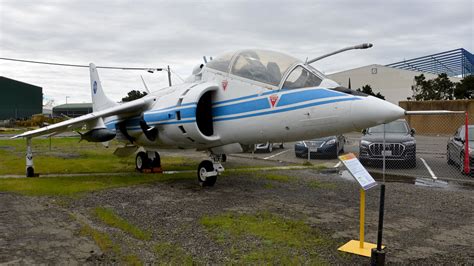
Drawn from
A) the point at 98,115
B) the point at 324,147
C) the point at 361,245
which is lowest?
the point at 361,245

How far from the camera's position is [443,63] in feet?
247

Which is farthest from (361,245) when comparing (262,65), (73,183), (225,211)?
(73,183)

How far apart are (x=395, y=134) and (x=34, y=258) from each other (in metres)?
12.9

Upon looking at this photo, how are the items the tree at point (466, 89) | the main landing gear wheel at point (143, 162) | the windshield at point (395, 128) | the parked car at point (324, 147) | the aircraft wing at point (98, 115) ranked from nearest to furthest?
the aircraft wing at point (98, 115), the main landing gear wheel at point (143, 162), the windshield at point (395, 128), the parked car at point (324, 147), the tree at point (466, 89)

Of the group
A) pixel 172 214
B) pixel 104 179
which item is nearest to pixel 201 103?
pixel 172 214

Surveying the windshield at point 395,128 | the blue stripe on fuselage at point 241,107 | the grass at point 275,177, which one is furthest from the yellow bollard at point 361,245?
the windshield at point 395,128

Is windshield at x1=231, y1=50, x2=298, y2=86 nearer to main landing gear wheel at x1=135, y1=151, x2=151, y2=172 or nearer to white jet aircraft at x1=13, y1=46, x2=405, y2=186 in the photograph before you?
white jet aircraft at x1=13, y1=46, x2=405, y2=186

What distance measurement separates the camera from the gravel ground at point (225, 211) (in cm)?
507

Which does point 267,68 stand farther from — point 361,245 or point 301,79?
point 361,245

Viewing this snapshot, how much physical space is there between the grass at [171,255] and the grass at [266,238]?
1.88 feet

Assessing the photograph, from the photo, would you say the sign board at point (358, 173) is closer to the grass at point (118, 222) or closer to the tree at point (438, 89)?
the grass at point (118, 222)

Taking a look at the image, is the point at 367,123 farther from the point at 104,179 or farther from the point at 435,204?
the point at 104,179

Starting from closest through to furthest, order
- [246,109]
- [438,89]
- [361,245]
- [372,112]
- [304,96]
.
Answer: [361,245] → [372,112] → [304,96] → [246,109] → [438,89]

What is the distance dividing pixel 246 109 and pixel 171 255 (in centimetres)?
401
